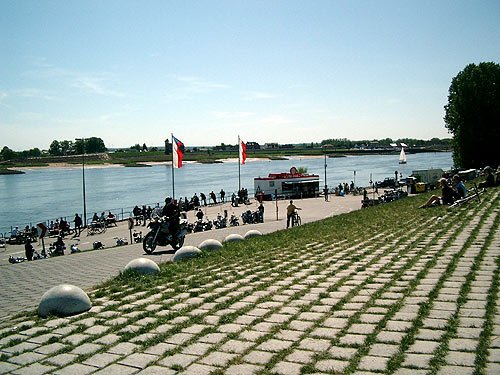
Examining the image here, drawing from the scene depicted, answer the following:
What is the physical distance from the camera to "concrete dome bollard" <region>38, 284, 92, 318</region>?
535 cm

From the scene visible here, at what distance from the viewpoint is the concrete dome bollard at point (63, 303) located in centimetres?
535

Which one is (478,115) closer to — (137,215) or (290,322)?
(137,215)

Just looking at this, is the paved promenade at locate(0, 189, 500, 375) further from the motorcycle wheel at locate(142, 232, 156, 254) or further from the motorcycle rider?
the motorcycle rider

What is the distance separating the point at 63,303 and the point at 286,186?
115 ft

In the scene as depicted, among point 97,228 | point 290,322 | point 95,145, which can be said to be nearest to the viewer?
point 290,322

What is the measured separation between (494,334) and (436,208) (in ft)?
37.8

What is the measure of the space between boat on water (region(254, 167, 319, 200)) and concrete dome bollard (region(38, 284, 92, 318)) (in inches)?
1339

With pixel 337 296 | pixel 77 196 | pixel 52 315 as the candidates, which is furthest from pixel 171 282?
pixel 77 196

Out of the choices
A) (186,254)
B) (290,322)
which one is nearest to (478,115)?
(186,254)

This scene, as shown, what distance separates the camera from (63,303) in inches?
212

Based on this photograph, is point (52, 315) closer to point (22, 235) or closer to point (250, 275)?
point (250, 275)

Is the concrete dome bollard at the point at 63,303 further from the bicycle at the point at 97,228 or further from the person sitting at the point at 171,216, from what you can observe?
the bicycle at the point at 97,228

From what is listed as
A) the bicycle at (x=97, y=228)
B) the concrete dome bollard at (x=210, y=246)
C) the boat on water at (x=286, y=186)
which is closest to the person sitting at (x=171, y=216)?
the concrete dome bollard at (x=210, y=246)

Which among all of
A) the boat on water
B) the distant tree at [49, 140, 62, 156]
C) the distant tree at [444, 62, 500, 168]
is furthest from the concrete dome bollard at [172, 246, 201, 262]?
the distant tree at [49, 140, 62, 156]
